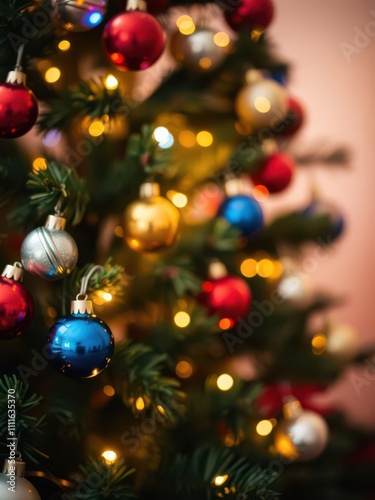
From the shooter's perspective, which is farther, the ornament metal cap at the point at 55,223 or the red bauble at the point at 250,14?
the red bauble at the point at 250,14

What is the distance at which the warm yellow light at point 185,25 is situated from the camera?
0.84 meters

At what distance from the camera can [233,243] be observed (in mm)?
A: 761

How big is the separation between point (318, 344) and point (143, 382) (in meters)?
0.48

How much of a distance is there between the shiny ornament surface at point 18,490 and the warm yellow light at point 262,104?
0.61m

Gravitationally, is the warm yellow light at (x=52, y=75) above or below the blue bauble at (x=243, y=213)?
above

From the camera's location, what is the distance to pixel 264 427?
81 cm

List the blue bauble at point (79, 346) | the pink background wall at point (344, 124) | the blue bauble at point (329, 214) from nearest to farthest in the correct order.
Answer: the blue bauble at point (79, 346) < the blue bauble at point (329, 214) < the pink background wall at point (344, 124)

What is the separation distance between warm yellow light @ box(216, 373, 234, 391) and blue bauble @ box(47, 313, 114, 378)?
0.81ft

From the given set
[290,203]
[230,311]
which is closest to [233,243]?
[230,311]

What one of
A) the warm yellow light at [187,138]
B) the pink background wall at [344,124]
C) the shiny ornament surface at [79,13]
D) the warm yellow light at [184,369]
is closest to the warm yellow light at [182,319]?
the warm yellow light at [184,369]

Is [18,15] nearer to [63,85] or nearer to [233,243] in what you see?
[63,85]

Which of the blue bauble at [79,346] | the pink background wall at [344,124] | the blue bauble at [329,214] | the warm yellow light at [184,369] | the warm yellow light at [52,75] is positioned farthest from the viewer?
the pink background wall at [344,124]

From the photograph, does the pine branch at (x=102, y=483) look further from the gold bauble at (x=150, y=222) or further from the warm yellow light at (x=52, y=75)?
the warm yellow light at (x=52, y=75)

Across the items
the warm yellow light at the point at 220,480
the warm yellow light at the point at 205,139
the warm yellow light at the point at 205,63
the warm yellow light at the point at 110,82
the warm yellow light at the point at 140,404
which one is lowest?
the warm yellow light at the point at 220,480
